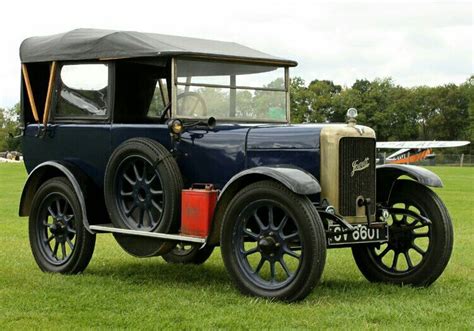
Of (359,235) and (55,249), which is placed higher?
(359,235)

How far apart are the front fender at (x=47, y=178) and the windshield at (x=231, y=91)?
1392 millimetres

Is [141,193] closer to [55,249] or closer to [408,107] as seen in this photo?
[55,249]

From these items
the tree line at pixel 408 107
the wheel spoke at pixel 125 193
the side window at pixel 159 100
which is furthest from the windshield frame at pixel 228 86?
the tree line at pixel 408 107

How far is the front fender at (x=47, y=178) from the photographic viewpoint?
970 centimetres

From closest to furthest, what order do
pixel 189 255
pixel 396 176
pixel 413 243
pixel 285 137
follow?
pixel 285 137 → pixel 413 243 → pixel 396 176 → pixel 189 255

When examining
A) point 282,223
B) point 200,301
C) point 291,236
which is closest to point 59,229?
point 200,301

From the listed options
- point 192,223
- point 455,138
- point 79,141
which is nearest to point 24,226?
point 79,141

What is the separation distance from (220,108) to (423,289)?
2777 mm

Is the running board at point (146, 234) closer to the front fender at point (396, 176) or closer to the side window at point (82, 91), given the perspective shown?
the side window at point (82, 91)

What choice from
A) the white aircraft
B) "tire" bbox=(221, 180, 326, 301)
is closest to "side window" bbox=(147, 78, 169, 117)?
"tire" bbox=(221, 180, 326, 301)

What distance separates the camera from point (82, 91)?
10094 mm

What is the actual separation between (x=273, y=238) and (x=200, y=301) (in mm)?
829

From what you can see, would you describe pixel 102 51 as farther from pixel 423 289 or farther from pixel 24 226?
pixel 24 226

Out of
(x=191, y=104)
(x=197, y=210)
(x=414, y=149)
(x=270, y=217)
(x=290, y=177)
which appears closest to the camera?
(x=290, y=177)
